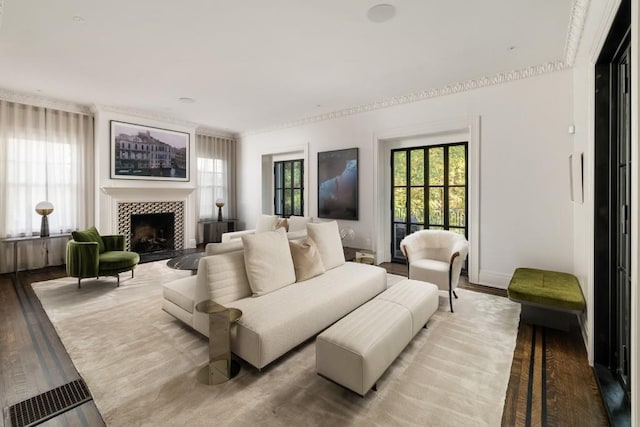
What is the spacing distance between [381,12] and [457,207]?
3.14 meters

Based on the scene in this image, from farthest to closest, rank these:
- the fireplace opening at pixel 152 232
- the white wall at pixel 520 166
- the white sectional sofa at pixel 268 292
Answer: the fireplace opening at pixel 152 232 < the white wall at pixel 520 166 < the white sectional sofa at pixel 268 292

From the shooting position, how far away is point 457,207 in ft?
15.2

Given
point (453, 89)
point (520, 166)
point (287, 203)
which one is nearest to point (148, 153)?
Answer: point (287, 203)

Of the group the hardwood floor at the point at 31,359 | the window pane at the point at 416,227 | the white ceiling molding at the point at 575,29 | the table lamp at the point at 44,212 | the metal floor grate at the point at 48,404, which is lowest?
the metal floor grate at the point at 48,404

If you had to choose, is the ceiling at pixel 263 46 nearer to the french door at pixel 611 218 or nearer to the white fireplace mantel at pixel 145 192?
the french door at pixel 611 218

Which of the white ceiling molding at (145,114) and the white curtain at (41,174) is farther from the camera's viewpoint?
the white ceiling molding at (145,114)

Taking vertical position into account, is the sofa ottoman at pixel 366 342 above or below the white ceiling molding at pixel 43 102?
below

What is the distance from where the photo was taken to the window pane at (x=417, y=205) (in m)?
4.99

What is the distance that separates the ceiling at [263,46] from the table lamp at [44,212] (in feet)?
5.85

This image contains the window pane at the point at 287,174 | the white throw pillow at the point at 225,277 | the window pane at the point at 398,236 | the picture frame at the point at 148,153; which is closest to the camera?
the white throw pillow at the point at 225,277

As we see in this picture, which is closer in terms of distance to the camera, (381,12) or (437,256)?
(381,12)

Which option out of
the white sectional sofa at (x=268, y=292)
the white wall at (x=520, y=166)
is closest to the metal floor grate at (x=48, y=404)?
the white sectional sofa at (x=268, y=292)

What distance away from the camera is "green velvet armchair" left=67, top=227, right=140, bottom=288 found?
153 inches

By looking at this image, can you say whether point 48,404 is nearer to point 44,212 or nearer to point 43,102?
point 44,212
